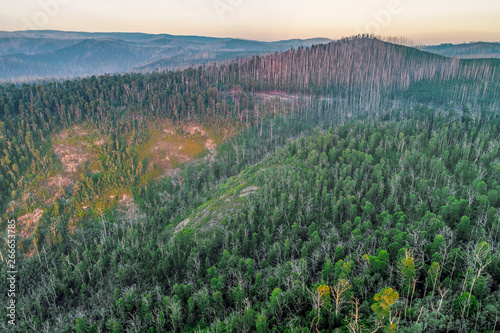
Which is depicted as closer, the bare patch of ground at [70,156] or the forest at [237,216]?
the forest at [237,216]

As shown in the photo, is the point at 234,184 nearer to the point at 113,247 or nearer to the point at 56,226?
the point at 113,247

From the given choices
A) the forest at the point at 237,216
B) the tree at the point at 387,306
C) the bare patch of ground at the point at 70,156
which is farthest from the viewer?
the bare patch of ground at the point at 70,156

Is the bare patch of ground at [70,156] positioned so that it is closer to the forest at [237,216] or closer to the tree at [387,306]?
the forest at [237,216]

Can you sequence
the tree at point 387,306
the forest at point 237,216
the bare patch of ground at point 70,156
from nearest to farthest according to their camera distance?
the tree at point 387,306
the forest at point 237,216
the bare patch of ground at point 70,156

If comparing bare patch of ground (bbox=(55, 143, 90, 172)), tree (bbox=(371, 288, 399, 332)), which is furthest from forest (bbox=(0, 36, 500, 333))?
bare patch of ground (bbox=(55, 143, 90, 172))

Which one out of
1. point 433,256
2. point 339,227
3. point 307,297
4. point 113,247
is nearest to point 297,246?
point 339,227

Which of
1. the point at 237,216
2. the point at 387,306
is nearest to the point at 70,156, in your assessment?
the point at 237,216

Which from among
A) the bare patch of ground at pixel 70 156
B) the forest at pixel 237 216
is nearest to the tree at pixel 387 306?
the forest at pixel 237 216

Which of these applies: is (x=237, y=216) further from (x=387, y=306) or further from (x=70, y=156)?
(x=70, y=156)
